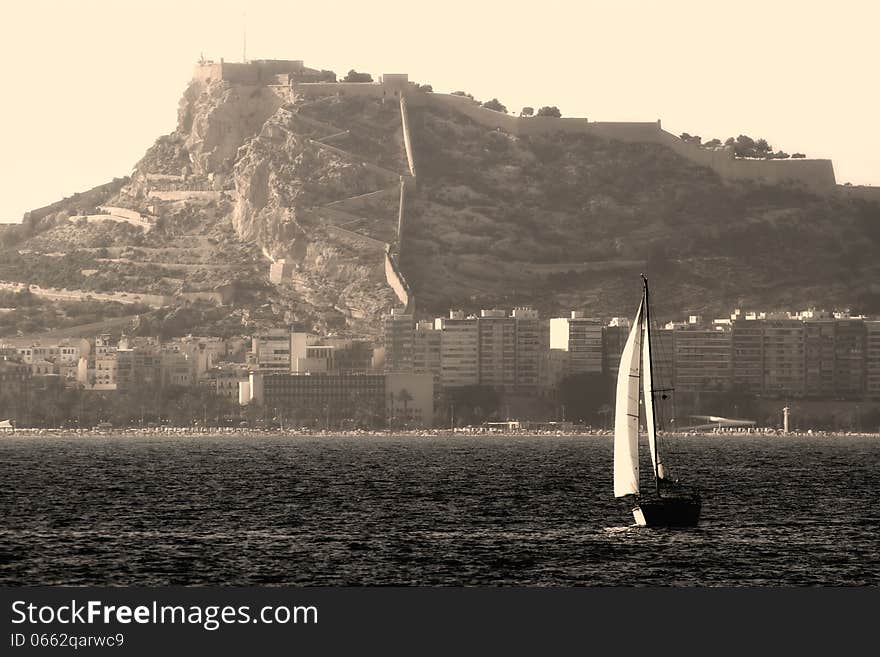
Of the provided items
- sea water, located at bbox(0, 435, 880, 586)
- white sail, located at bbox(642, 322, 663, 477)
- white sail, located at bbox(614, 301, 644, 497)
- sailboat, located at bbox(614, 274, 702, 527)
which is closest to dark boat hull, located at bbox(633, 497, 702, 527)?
sailboat, located at bbox(614, 274, 702, 527)

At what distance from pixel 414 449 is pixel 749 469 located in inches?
1571

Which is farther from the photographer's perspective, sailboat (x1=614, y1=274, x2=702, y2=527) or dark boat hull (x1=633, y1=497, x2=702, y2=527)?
dark boat hull (x1=633, y1=497, x2=702, y2=527)

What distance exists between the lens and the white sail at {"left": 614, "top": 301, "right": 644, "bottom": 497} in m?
80.1

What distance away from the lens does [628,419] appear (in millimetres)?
80188

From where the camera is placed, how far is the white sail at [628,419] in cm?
8006

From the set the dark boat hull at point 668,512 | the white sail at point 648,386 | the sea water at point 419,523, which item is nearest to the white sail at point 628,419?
the white sail at point 648,386

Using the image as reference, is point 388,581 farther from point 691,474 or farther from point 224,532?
point 691,474

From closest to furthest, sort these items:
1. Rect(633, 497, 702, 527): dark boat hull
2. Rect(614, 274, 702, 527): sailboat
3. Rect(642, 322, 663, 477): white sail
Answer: Rect(614, 274, 702, 527): sailboat < Rect(642, 322, 663, 477): white sail < Rect(633, 497, 702, 527): dark boat hull

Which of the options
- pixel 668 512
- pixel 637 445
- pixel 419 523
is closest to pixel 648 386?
pixel 637 445

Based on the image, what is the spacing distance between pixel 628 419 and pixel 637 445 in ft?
3.23

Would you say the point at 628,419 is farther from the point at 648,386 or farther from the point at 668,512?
the point at 668,512

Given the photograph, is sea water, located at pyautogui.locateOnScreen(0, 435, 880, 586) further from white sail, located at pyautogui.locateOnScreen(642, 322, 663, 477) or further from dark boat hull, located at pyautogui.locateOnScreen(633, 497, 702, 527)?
white sail, located at pyautogui.locateOnScreen(642, 322, 663, 477)

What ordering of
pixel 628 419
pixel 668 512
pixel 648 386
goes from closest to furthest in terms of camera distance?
pixel 628 419 < pixel 648 386 < pixel 668 512

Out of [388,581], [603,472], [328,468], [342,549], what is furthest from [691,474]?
[388,581]
